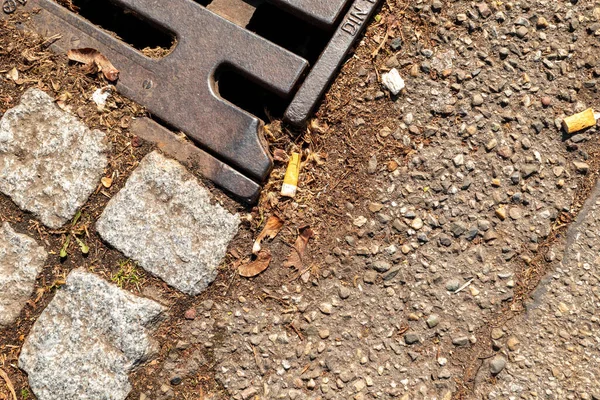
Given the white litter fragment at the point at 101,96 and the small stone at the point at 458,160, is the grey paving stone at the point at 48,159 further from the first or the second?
the small stone at the point at 458,160

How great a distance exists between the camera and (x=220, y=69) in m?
1.92

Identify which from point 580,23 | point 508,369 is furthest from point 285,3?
point 508,369

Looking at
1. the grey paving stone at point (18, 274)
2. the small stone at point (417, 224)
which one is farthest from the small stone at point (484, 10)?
the grey paving stone at point (18, 274)

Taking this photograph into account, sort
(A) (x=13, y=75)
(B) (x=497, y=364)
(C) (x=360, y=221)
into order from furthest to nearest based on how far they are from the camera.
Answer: (A) (x=13, y=75) < (C) (x=360, y=221) < (B) (x=497, y=364)

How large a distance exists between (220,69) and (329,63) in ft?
1.23

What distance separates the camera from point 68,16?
2002 mm

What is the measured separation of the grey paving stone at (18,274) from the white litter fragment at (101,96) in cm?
54

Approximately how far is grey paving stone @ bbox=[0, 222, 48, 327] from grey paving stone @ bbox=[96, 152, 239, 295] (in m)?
0.27

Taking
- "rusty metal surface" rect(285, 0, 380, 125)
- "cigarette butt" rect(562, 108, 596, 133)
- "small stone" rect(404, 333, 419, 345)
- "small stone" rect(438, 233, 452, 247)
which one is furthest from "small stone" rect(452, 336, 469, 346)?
"rusty metal surface" rect(285, 0, 380, 125)

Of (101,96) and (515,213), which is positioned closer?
(515,213)

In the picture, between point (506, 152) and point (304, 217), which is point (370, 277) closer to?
point (304, 217)

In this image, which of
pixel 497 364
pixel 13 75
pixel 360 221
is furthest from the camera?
pixel 13 75

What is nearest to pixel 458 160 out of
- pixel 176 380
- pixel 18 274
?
pixel 176 380

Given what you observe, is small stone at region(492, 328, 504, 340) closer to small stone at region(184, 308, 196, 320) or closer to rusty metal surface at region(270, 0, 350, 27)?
small stone at region(184, 308, 196, 320)
